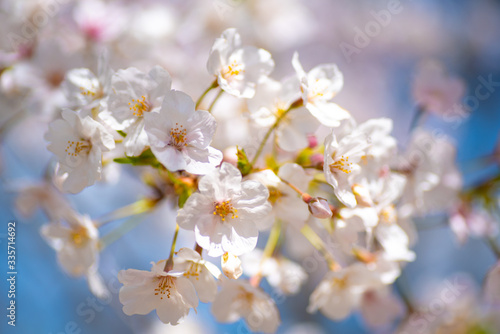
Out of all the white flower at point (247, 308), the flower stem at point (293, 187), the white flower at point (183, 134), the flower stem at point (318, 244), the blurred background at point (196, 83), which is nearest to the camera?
the white flower at point (183, 134)

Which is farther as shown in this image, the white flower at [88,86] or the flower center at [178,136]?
the white flower at [88,86]

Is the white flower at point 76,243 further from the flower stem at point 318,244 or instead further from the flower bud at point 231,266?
the flower stem at point 318,244

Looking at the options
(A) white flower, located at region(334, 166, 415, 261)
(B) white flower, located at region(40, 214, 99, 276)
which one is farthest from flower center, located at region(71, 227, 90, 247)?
(A) white flower, located at region(334, 166, 415, 261)

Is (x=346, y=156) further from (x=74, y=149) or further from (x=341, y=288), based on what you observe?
(x=74, y=149)

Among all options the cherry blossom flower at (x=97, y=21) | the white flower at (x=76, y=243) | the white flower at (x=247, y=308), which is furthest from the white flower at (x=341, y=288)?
the cherry blossom flower at (x=97, y=21)

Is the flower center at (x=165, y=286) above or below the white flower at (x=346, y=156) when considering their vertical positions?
below
